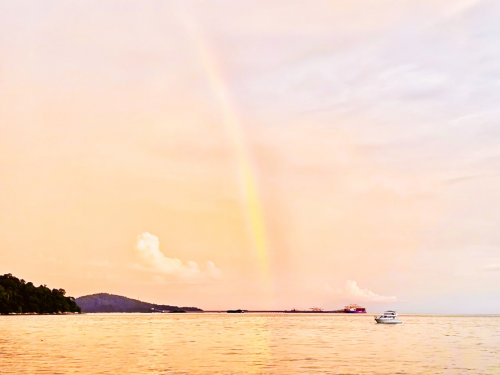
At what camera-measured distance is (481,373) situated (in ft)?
248

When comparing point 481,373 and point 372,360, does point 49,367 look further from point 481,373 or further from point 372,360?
point 481,373

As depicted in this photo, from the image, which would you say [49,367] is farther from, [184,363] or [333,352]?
[333,352]

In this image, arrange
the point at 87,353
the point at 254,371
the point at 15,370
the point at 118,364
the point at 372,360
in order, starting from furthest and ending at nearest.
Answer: the point at 87,353, the point at 372,360, the point at 118,364, the point at 254,371, the point at 15,370

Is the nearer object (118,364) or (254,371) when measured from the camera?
(254,371)

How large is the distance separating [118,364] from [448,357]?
54.0m

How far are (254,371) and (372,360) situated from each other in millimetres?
23267

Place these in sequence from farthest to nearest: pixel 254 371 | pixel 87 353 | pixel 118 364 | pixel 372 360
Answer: pixel 87 353 < pixel 372 360 < pixel 118 364 < pixel 254 371

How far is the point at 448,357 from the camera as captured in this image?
326 feet

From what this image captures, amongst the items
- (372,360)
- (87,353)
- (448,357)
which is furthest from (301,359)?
(87,353)

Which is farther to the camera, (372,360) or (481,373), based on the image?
(372,360)

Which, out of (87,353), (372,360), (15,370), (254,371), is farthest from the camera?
(87,353)

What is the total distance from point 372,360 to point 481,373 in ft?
59.8

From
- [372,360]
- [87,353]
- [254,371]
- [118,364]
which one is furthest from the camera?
[87,353]

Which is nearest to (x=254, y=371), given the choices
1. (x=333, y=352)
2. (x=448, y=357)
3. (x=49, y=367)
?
(x=49, y=367)
